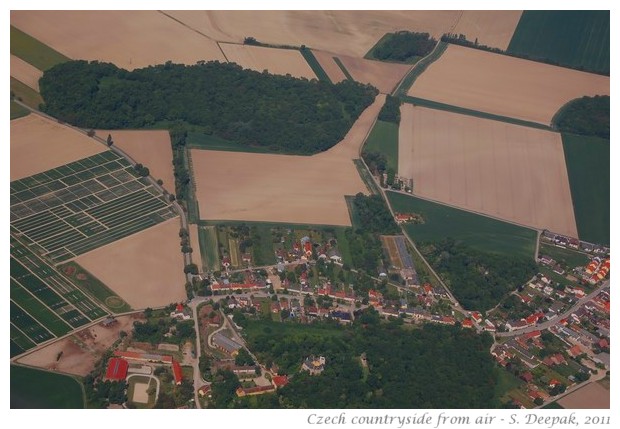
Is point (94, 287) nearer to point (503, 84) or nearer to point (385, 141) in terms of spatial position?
point (385, 141)

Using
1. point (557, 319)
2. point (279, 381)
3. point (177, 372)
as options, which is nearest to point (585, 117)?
point (557, 319)

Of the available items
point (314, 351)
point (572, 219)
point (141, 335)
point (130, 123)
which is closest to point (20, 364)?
point (141, 335)

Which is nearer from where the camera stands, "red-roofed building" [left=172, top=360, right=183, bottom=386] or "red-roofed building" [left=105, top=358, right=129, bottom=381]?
"red-roofed building" [left=105, top=358, right=129, bottom=381]

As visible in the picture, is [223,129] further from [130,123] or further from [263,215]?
[263,215]

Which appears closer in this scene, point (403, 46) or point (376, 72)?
point (376, 72)

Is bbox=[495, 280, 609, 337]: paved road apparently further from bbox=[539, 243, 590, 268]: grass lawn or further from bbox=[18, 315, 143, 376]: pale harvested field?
bbox=[18, 315, 143, 376]: pale harvested field

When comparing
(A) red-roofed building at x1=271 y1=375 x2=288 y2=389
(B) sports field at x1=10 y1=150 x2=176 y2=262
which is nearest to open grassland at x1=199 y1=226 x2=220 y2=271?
(B) sports field at x1=10 y1=150 x2=176 y2=262
